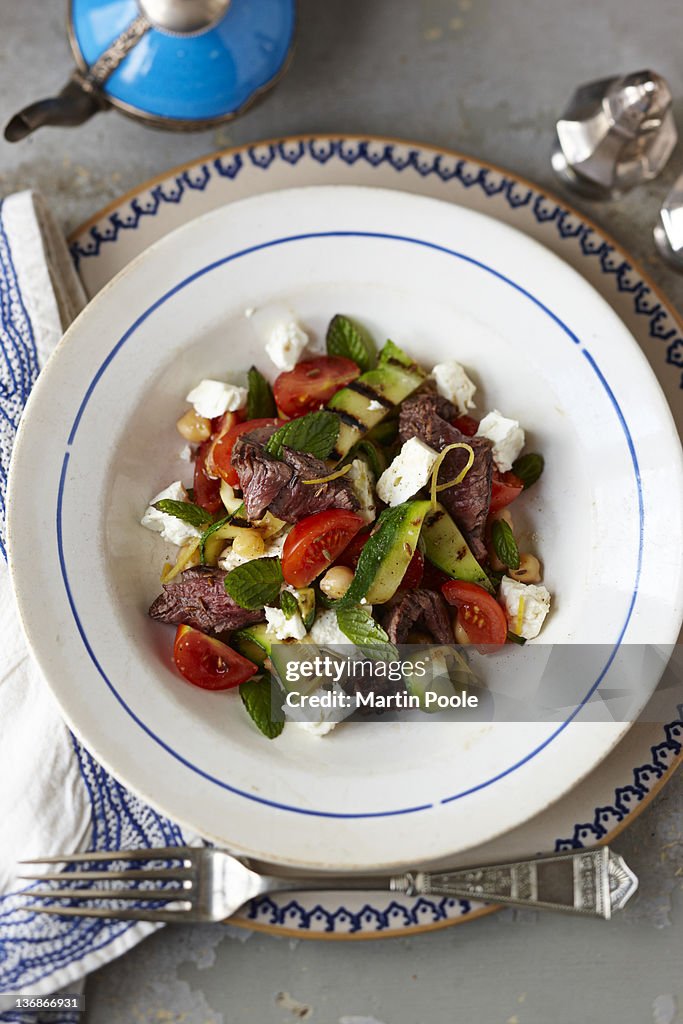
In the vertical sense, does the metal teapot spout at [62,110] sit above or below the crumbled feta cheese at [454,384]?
above

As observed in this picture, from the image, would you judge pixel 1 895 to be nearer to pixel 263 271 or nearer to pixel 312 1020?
pixel 312 1020

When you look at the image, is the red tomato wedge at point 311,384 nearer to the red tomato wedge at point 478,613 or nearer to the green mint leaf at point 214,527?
the green mint leaf at point 214,527

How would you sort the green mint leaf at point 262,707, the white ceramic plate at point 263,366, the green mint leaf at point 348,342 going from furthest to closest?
the green mint leaf at point 348,342, the green mint leaf at point 262,707, the white ceramic plate at point 263,366

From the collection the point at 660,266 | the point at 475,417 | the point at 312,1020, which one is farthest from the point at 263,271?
the point at 312,1020

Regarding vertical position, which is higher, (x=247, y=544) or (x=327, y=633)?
(x=247, y=544)

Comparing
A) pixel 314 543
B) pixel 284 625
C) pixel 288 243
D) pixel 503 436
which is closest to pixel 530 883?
pixel 284 625

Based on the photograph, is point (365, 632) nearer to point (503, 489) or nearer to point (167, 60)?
point (503, 489)

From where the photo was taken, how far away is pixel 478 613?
80.1 inches

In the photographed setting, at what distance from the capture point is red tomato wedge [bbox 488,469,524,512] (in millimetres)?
2107

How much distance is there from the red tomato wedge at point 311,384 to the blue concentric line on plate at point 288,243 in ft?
0.97

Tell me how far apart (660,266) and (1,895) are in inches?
88.4

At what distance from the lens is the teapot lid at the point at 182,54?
2264mm

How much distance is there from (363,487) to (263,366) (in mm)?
442

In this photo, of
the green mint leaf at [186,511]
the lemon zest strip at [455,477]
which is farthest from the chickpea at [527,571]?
the green mint leaf at [186,511]
